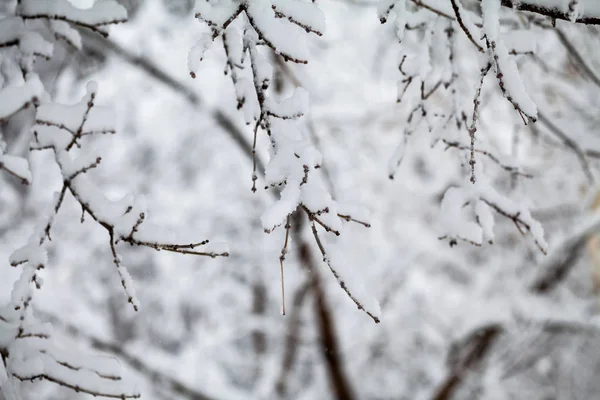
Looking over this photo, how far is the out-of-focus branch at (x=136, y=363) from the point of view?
4.20m

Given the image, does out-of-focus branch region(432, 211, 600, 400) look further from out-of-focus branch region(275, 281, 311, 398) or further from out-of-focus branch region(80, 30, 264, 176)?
out-of-focus branch region(80, 30, 264, 176)

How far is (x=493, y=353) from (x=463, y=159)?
14.7 feet

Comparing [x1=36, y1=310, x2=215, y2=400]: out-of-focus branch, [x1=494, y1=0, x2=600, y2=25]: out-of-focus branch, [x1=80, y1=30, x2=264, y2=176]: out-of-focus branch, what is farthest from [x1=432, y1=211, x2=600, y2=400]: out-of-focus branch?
[x1=494, y1=0, x2=600, y2=25]: out-of-focus branch

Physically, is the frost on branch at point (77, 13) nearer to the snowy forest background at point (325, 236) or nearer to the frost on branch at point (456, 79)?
the frost on branch at point (456, 79)

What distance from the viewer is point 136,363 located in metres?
4.27

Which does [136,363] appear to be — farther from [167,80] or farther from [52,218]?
[52,218]

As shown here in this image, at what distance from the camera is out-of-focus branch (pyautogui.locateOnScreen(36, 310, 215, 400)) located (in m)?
4.20

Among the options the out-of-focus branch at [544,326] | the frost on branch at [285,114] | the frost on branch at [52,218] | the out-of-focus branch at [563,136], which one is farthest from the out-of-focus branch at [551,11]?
the out-of-focus branch at [544,326]

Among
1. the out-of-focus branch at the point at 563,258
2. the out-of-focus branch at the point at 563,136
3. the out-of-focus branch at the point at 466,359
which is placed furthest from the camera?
the out-of-focus branch at the point at 466,359

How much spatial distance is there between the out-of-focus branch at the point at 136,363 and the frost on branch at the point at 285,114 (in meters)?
3.75

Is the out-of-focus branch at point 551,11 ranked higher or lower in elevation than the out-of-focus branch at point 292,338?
lower

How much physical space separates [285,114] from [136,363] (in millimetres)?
3883

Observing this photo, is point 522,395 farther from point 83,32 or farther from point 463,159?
point 83,32

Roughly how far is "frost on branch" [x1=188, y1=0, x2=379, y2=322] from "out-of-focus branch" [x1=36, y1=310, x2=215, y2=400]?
3754mm
